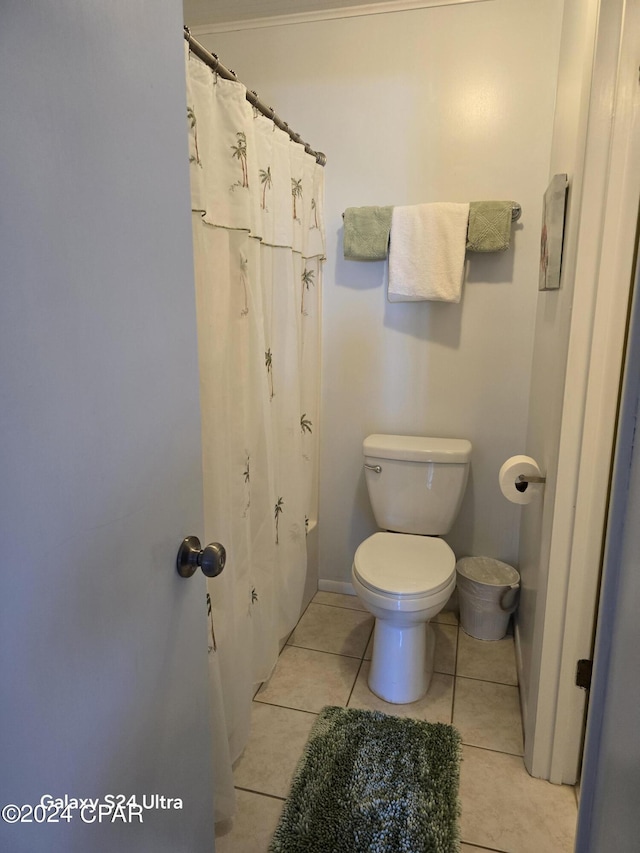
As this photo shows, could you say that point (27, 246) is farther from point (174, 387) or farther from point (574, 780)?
point (574, 780)

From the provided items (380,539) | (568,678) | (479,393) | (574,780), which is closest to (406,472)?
(380,539)

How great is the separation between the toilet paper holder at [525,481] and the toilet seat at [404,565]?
16.4 inches

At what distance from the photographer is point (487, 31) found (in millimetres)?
2037

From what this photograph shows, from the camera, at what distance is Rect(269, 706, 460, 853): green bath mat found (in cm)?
135

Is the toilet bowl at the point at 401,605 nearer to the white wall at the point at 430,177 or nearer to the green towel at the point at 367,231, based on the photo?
the white wall at the point at 430,177

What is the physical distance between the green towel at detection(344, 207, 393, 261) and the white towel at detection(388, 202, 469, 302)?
0.03 metres

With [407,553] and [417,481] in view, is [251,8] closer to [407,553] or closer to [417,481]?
[417,481]

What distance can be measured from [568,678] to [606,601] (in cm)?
89

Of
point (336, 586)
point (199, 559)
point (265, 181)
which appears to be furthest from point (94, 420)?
point (336, 586)

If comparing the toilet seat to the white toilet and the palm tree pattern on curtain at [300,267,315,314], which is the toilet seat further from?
the palm tree pattern on curtain at [300,267,315,314]

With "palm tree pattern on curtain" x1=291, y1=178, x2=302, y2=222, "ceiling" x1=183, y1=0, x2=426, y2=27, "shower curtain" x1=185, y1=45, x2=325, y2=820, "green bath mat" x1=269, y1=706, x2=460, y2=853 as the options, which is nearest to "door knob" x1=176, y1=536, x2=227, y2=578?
"shower curtain" x1=185, y1=45, x2=325, y2=820

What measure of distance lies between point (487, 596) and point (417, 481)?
0.54m

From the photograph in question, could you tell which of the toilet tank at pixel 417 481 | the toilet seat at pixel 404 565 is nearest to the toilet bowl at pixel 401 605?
the toilet seat at pixel 404 565

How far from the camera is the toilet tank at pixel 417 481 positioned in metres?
2.18
